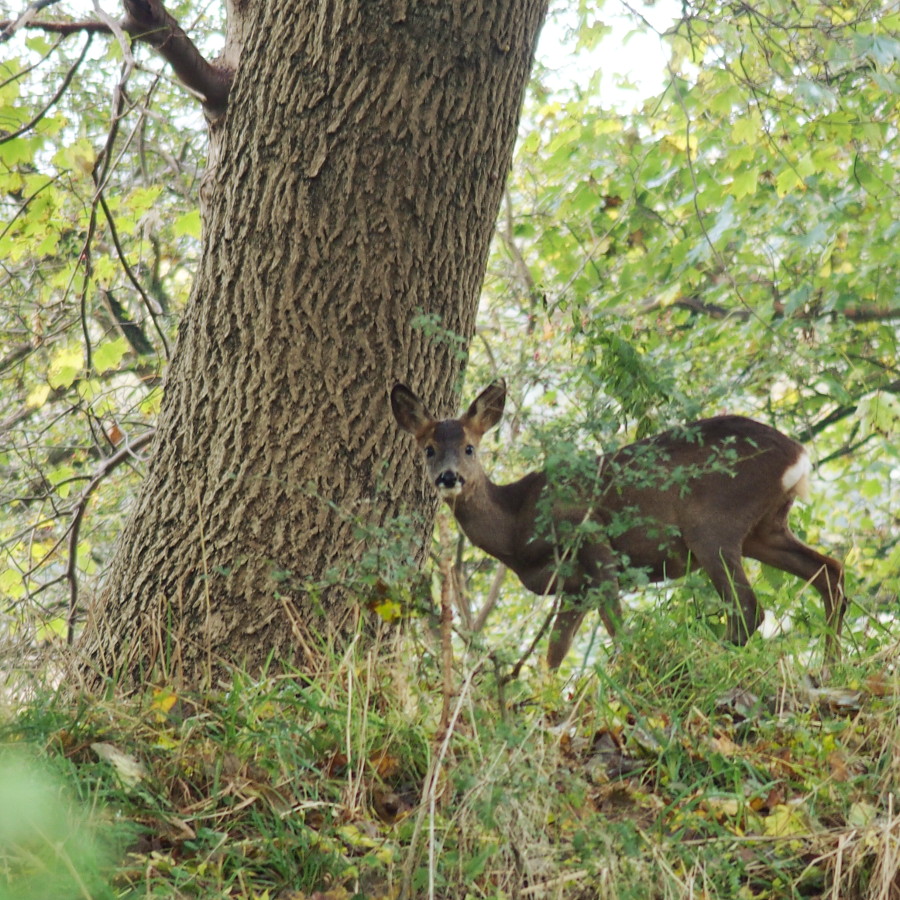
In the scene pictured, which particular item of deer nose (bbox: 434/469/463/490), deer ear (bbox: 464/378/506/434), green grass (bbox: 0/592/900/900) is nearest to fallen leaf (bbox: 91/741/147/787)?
green grass (bbox: 0/592/900/900)

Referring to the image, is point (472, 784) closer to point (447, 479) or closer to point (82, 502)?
point (447, 479)

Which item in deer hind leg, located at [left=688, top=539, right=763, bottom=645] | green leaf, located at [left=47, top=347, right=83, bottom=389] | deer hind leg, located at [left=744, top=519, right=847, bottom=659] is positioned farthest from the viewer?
green leaf, located at [left=47, top=347, right=83, bottom=389]

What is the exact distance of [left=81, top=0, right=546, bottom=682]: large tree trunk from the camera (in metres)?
3.69

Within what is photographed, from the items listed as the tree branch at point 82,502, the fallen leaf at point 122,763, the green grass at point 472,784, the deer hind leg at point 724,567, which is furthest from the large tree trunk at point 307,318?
the deer hind leg at point 724,567

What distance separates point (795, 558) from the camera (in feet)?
17.4

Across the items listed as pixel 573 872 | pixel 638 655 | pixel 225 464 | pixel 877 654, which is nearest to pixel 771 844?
pixel 573 872

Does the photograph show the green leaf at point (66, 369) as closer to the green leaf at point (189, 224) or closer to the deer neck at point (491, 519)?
the green leaf at point (189, 224)

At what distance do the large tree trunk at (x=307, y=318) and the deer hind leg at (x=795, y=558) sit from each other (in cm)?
203

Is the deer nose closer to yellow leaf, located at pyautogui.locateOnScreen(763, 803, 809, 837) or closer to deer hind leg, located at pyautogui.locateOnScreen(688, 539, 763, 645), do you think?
deer hind leg, located at pyautogui.locateOnScreen(688, 539, 763, 645)

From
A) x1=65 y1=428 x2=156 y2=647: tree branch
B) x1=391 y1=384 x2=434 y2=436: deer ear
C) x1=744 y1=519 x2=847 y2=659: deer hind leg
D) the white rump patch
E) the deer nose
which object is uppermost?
x1=65 y1=428 x2=156 y2=647: tree branch

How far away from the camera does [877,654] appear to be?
366 centimetres

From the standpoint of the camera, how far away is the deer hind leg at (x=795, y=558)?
498 centimetres

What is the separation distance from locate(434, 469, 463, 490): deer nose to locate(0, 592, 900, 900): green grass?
0.91 meters

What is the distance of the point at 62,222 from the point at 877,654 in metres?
4.82
